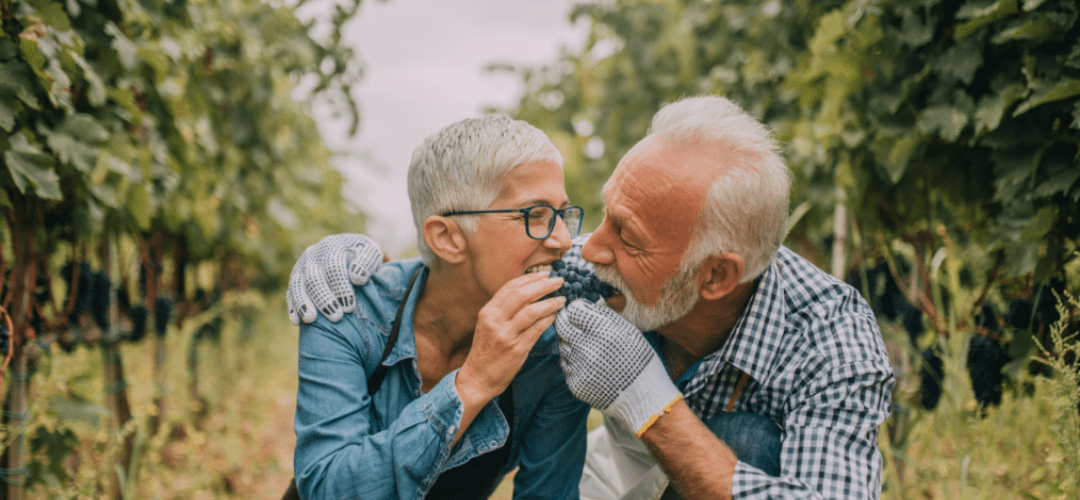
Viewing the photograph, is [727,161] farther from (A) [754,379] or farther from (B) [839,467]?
(B) [839,467]

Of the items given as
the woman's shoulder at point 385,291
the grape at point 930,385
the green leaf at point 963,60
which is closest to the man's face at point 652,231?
the woman's shoulder at point 385,291

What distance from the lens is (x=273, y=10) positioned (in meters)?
4.10

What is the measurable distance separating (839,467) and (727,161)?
2.81 ft

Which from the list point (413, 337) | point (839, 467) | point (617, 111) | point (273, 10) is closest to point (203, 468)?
point (413, 337)

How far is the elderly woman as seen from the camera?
1.68 meters

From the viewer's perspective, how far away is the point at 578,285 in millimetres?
1845

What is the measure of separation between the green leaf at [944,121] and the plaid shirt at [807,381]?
762mm

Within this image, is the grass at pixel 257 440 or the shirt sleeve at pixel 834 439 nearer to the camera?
the shirt sleeve at pixel 834 439

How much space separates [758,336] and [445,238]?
972 millimetres

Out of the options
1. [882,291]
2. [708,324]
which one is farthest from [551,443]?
[882,291]

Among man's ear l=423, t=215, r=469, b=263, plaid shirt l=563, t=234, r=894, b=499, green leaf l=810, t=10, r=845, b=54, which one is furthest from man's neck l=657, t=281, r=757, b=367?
green leaf l=810, t=10, r=845, b=54

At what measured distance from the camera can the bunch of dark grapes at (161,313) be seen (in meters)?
3.39

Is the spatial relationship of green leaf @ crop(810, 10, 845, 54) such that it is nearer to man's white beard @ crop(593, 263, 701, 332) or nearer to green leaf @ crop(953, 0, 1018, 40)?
green leaf @ crop(953, 0, 1018, 40)

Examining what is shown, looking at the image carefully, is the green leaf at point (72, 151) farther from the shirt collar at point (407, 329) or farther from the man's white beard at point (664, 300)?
the man's white beard at point (664, 300)
